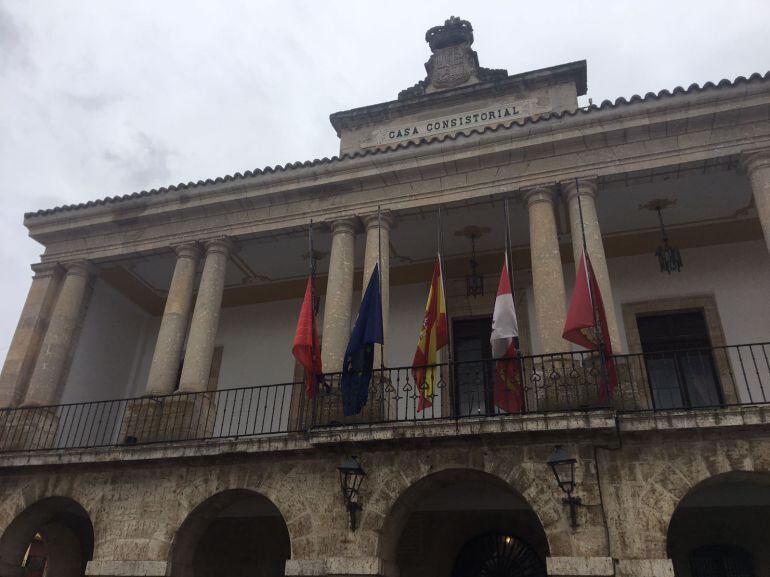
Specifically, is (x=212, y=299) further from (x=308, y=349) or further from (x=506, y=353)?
(x=506, y=353)

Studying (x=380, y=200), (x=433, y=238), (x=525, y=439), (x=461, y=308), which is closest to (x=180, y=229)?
(x=380, y=200)

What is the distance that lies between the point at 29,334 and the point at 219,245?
12.1 feet

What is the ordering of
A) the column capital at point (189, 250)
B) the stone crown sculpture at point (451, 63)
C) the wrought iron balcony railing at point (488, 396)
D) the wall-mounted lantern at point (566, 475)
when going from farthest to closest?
the stone crown sculpture at point (451, 63), the column capital at point (189, 250), the wrought iron balcony railing at point (488, 396), the wall-mounted lantern at point (566, 475)

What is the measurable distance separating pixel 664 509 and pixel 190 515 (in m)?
6.01

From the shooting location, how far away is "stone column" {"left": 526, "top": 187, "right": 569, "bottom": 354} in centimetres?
880

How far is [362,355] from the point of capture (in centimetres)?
922

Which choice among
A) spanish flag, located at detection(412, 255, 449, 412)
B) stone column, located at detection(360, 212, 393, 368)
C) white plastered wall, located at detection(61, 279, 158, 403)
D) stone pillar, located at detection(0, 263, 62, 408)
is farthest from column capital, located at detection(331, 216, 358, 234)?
stone pillar, located at detection(0, 263, 62, 408)

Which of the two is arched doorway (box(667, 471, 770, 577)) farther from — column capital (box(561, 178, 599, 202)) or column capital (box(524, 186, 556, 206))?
column capital (box(524, 186, 556, 206))

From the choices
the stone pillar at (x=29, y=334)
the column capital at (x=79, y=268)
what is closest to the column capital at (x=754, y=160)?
the column capital at (x=79, y=268)

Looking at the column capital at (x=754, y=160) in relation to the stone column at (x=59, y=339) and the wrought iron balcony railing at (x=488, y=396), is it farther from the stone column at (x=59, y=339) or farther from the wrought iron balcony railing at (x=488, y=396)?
the stone column at (x=59, y=339)

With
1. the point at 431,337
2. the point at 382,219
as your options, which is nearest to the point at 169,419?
the point at 431,337

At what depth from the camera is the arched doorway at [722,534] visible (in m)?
9.12

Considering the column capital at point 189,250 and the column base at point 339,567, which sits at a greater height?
the column capital at point 189,250

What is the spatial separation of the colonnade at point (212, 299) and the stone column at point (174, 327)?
0.02 m
